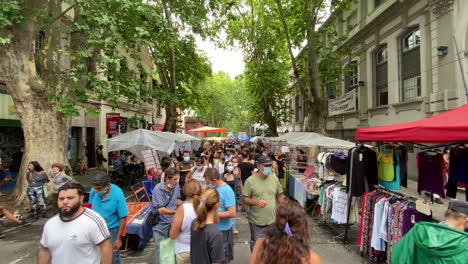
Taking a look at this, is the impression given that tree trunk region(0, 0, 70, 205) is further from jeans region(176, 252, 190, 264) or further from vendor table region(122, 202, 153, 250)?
jeans region(176, 252, 190, 264)

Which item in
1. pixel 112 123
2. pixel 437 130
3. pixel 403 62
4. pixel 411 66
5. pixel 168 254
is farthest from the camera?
pixel 112 123

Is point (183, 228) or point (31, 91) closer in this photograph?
point (183, 228)

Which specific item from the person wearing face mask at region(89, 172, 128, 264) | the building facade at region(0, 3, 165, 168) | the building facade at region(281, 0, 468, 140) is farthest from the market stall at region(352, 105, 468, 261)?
the building facade at region(0, 3, 165, 168)

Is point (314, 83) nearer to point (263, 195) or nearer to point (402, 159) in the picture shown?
point (402, 159)

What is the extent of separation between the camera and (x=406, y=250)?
8.74 feet

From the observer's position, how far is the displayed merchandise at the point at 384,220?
4.07 metres

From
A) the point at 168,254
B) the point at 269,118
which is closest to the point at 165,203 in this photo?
the point at 168,254

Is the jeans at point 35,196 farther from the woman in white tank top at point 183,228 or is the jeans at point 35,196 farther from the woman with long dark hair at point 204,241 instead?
the woman with long dark hair at point 204,241

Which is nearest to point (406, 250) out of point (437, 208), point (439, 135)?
point (439, 135)

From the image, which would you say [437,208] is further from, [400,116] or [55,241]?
[55,241]

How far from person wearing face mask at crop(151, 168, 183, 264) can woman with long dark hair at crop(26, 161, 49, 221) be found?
540 centimetres

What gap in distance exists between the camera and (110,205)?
3.70 metres

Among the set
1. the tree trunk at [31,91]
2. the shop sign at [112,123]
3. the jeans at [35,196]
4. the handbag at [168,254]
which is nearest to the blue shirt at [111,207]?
the handbag at [168,254]

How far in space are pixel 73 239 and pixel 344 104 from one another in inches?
760
